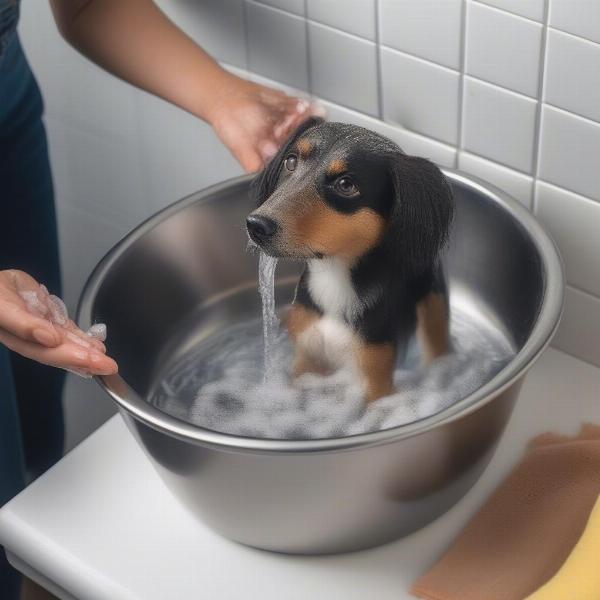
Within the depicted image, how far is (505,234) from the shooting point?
99cm

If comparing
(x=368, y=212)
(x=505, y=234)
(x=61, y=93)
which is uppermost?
(x=368, y=212)

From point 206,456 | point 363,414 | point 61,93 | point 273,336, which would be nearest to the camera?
point 206,456

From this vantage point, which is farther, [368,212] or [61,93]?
[61,93]

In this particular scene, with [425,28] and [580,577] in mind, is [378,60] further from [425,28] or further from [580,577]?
[580,577]

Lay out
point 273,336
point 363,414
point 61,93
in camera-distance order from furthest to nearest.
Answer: point 61,93 < point 273,336 < point 363,414

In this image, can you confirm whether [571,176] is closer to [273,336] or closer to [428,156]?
[428,156]

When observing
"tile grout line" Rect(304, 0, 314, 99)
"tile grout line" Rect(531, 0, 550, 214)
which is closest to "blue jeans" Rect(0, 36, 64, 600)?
"tile grout line" Rect(304, 0, 314, 99)

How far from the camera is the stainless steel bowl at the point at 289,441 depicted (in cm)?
77

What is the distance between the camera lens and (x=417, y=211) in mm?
837

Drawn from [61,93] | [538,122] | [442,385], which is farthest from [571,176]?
[61,93]

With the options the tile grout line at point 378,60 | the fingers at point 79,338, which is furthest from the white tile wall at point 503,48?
the fingers at point 79,338

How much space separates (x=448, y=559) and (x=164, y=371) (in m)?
0.34

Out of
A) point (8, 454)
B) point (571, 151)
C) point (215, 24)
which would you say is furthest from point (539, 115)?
point (8, 454)

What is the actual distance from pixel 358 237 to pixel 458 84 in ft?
0.82
